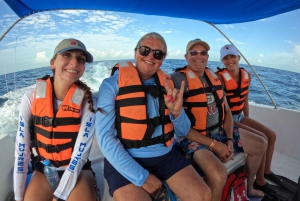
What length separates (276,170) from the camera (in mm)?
2465

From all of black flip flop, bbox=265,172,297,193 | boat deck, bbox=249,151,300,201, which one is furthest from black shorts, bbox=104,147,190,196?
boat deck, bbox=249,151,300,201

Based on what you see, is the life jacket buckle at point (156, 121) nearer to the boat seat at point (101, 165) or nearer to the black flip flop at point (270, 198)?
the boat seat at point (101, 165)

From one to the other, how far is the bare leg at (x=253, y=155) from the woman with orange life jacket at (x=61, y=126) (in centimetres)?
139

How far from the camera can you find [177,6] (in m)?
2.27

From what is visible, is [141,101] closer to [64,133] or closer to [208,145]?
[64,133]

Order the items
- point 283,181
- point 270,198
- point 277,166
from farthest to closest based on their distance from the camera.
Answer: point 277,166, point 283,181, point 270,198

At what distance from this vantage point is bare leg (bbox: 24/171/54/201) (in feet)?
3.86

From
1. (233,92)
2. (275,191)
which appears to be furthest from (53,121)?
(275,191)

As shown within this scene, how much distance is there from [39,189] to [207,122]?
4.54 feet

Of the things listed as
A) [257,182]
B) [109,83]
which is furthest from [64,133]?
[257,182]

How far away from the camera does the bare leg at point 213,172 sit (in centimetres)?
139

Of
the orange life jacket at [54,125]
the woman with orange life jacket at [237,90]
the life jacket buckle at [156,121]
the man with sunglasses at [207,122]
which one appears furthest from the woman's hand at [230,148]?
the orange life jacket at [54,125]

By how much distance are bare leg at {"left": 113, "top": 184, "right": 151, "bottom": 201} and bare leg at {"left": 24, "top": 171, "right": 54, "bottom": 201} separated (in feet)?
1.38

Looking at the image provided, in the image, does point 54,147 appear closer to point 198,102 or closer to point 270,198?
point 198,102
